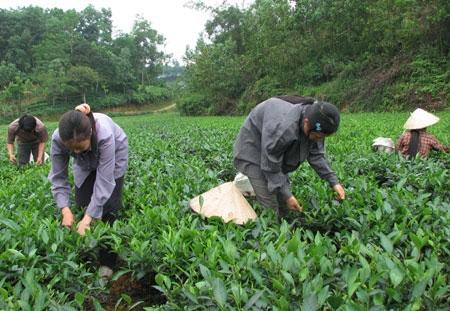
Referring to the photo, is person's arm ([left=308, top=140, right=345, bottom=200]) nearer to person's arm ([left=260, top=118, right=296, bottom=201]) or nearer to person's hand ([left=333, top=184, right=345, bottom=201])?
person's hand ([left=333, top=184, right=345, bottom=201])

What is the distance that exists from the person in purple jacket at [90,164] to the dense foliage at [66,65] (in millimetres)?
43385

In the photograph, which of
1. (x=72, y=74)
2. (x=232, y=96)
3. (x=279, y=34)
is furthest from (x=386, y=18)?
(x=72, y=74)

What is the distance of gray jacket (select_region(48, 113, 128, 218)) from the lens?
2389 millimetres

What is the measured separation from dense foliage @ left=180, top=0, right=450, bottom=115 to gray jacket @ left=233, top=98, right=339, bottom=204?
13958 mm

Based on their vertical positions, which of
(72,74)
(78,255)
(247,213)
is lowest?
(78,255)

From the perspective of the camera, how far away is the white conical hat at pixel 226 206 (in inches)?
93.1

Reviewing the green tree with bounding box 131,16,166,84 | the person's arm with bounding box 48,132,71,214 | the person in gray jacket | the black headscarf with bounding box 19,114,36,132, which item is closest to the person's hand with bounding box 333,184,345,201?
the person in gray jacket

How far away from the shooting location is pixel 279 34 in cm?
2233

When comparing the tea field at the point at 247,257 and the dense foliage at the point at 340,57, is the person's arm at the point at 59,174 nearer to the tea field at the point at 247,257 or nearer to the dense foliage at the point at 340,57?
the tea field at the point at 247,257

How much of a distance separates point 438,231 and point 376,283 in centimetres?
82

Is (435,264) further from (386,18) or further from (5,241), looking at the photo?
(386,18)

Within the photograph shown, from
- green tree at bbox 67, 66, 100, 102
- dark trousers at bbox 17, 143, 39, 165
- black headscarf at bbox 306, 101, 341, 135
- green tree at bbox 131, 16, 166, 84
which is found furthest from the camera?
green tree at bbox 131, 16, 166, 84

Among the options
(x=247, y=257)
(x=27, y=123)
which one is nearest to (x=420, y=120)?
(x=247, y=257)

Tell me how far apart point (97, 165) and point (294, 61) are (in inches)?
855
